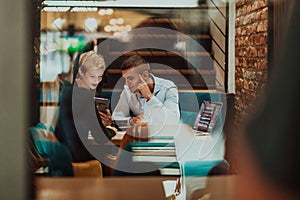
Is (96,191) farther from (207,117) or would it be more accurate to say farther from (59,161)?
(207,117)

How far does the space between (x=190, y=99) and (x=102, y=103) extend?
0.38 m

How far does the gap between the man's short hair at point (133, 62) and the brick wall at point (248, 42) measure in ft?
1.40

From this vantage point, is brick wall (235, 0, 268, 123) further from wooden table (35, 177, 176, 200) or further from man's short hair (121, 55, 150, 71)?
wooden table (35, 177, 176, 200)

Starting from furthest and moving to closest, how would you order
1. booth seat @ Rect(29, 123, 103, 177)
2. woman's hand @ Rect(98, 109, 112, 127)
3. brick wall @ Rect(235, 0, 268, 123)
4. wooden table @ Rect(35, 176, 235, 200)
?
woman's hand @ Rect(98, 109, 112, 127) → brick wall @ Rect(235, 0, 268, 123) → booth seat @ Rect(29, 123, 103, 177) → wooden table @ Rect(35, 176, 235, 200)

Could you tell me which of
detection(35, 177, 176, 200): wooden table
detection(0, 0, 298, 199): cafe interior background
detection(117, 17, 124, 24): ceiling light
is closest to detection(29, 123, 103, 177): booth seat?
detection(35, 177, 176, 200): wooden table

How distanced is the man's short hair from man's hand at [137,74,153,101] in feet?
0.34

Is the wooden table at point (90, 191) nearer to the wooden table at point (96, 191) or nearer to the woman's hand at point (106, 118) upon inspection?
the wooden table at point (96, 191)

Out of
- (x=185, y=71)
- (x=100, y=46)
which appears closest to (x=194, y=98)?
(x=185, y=71)

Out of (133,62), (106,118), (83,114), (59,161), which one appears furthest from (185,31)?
(59,161)

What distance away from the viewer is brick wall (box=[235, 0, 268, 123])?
5.18 feet

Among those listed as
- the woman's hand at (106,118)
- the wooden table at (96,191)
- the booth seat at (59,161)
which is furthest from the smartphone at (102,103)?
the wooden table at (96,191)

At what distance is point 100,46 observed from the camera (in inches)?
94.5

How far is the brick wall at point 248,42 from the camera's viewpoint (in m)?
1.58
